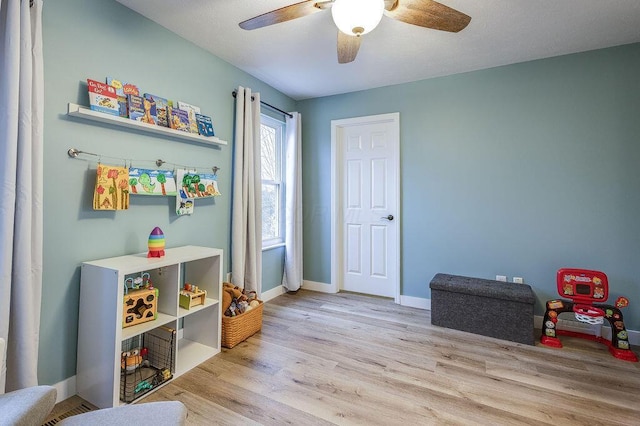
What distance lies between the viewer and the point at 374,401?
1.71m

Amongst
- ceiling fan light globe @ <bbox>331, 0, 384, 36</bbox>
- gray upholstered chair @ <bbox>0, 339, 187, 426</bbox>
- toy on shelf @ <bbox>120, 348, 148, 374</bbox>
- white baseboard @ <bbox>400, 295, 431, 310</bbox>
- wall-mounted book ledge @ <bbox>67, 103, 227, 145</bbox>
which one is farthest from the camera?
white baseboard @ <bbox>400, 295, 431, 310</bbox>

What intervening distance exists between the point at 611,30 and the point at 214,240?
11.7 ft

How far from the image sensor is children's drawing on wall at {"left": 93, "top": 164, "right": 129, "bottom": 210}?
70.6 inches

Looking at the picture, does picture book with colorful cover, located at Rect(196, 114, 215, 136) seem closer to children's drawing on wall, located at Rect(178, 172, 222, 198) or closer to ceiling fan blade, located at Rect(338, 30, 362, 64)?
children's drawing on wall, located at Rect(178, 172, 222, 198)

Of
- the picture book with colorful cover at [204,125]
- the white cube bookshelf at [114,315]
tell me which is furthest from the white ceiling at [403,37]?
the white cube bookshelf at [114,315]

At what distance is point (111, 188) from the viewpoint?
1853 millimetres

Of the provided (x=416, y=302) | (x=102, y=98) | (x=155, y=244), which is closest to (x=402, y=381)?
(x=416, y=302)

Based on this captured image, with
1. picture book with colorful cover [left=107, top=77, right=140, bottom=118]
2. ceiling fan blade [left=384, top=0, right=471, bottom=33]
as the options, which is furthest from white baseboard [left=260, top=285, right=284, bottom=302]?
ceiling fan blade [left=384, top=0, right=471, bottom=33]

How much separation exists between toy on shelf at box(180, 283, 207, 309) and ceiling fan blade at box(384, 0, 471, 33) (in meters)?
2.15

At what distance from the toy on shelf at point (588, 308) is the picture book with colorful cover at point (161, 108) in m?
3.32

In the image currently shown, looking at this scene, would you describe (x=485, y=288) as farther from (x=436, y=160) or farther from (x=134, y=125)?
(x=134, y=125)

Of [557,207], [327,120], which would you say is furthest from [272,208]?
[557,207]

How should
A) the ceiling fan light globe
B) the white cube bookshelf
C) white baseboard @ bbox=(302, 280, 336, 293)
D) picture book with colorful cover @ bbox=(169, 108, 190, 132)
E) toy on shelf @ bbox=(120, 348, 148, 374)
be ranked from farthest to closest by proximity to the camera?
1. white baseboard @ bbox=(302, 280, 336, 293)
2. picture book with colorful cover @ bbox=(169, 108, 190, 132)
3. toy on shelf @ bbox=(120, 348, 148, 374)
4. the white cube bookshelf
5. the ceiling fan light globe

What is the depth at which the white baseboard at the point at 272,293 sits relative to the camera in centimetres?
340
